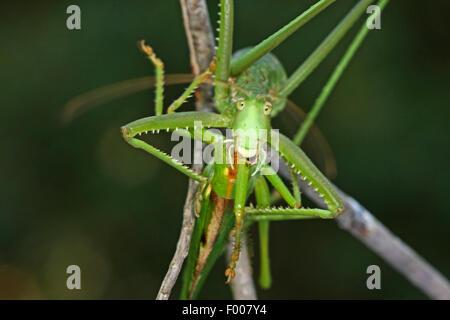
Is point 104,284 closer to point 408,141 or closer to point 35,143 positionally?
point 35,143

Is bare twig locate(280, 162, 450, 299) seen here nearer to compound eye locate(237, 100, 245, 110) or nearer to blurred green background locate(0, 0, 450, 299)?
compound eye locate(237, 100, 245, 110)

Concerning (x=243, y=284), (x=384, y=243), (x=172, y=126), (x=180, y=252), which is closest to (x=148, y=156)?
(x=243, y=284)

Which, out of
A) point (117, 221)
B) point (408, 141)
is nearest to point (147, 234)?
point (117, 221)

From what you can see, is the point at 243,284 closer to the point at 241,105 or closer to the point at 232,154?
the point at 232,154

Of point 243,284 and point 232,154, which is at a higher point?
point 232,154

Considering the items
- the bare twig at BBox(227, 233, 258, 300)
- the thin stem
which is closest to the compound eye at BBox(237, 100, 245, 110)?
the thin stem

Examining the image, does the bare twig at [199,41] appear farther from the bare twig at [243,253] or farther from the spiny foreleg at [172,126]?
the spiny foreleg at [172,126]

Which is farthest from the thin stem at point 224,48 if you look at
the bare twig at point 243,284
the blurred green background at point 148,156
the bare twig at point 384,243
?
the blurred green background at point 148,156
